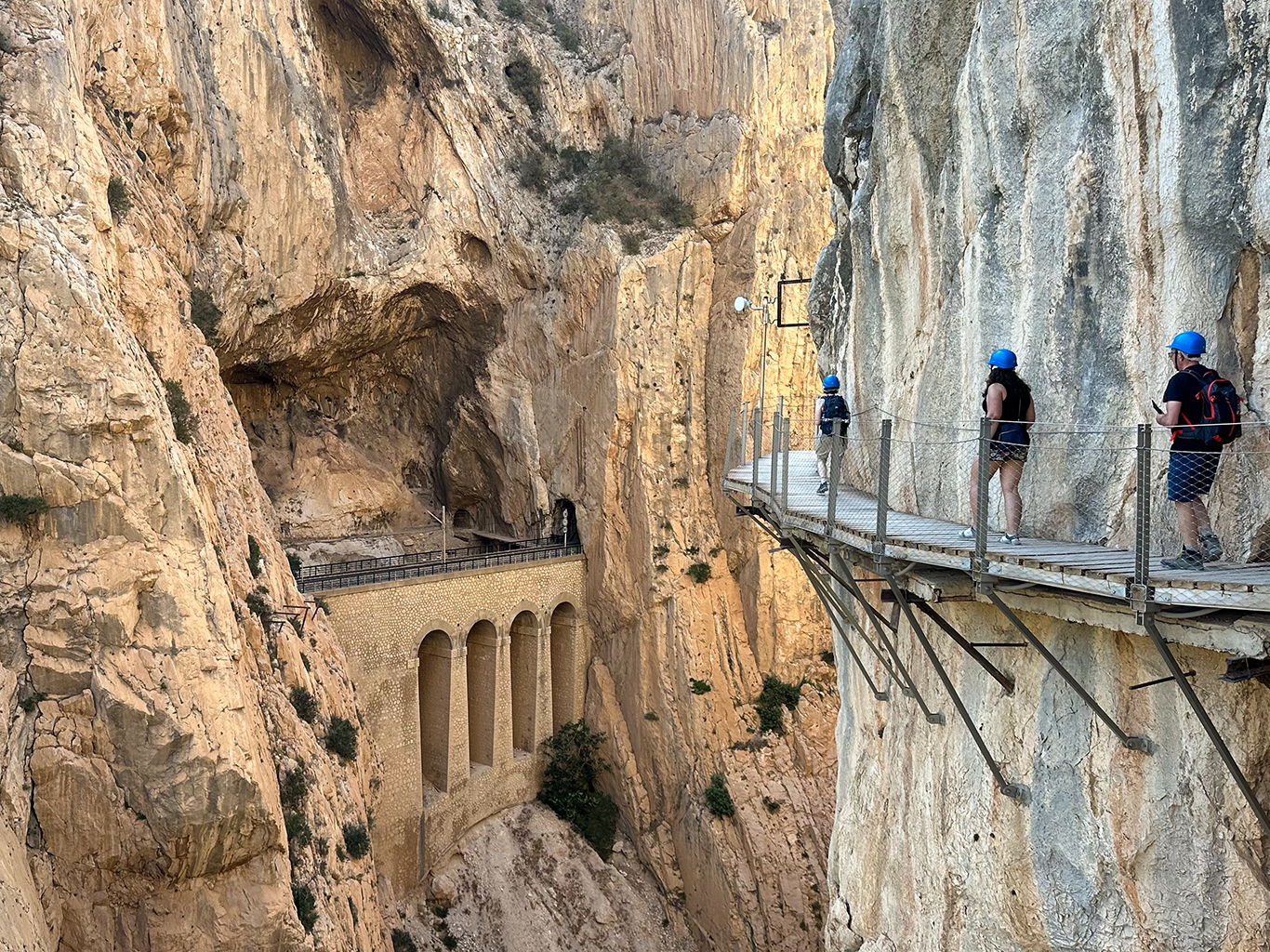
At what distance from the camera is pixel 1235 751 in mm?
6449

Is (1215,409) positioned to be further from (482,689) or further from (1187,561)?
(482,689)

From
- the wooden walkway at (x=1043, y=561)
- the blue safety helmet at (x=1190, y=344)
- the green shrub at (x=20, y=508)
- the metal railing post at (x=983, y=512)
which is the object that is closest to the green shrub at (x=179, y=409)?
the green shrub at (x=20, y=508)

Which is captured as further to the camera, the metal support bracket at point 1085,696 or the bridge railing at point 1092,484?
the metal support bracket at point 1085,696

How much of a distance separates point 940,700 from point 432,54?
94.9 feet

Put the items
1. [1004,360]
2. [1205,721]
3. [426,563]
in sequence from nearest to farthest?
[1205,721] → [1004,360] → [426,563]

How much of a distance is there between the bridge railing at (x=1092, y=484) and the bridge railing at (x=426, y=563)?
1946 cm

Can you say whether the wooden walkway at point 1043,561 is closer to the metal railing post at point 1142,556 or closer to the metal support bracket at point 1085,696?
the metal railing post at point 1142,556

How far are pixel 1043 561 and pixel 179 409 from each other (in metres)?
19.7

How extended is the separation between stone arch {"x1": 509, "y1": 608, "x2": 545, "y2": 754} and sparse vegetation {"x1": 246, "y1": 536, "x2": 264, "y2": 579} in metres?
10.3

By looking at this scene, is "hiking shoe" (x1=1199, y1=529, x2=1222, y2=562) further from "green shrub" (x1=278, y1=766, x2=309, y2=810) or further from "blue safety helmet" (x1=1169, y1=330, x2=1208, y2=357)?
"green shrub" (x1=278, y1=766, x2=309, y2=810)

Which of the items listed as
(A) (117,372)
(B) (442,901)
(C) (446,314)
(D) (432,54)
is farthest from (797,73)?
(B) (442,901)

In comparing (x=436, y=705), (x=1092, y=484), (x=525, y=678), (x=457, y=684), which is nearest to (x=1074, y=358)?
(x=1092, y=484)

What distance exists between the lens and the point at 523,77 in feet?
116

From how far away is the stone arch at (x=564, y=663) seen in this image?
34.0 meters
